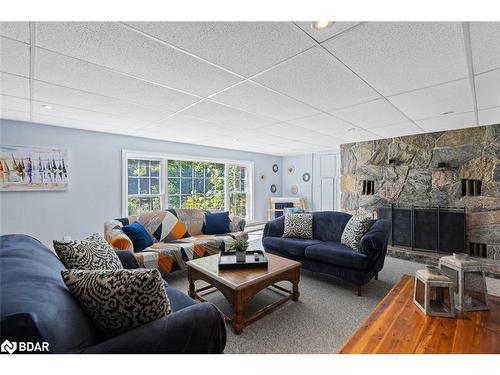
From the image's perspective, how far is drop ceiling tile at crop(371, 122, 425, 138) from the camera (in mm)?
3392

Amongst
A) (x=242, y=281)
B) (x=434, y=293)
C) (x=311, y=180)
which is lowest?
(x=242, y=281)

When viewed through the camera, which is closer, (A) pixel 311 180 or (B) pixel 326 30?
(B) pixel 326 30

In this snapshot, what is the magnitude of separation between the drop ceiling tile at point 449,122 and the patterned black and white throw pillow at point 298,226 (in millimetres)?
2128

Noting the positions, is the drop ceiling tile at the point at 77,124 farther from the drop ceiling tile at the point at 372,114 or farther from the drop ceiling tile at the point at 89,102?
the drop ceiling tile at the point at 372,114

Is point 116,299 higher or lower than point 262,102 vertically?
lower

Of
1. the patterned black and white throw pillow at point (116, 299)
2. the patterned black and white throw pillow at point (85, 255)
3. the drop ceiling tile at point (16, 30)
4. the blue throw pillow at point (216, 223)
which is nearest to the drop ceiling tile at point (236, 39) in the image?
the drop ceiling tile at point (16, 30)

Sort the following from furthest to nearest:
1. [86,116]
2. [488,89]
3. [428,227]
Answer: [428,227] → [86,116] → [488,89]

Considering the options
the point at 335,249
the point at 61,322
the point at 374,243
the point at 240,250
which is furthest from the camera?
the point at 335,249

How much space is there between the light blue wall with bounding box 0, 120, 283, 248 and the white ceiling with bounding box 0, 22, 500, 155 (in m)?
0.29

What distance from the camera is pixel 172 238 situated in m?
3.48

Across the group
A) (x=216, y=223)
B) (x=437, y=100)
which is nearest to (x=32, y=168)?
(x=216, y=223)

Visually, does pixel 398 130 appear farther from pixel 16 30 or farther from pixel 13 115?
Result: pixel 13 115

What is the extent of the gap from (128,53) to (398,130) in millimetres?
3892

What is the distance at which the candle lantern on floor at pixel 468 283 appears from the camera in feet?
4.45
